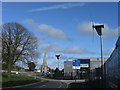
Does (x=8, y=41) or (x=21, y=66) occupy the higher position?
(x=8, y=41)

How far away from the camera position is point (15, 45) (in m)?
41.1

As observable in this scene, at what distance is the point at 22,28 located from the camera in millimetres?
42812

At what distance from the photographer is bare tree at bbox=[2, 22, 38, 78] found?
1585 inches

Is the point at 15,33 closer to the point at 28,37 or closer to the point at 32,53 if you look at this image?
the point at 28,37

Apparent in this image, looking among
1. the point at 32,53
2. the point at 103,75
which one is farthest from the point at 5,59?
the point at 103,75

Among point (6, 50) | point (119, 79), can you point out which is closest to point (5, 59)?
point (6, 50)

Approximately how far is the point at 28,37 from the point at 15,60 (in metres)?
5.64

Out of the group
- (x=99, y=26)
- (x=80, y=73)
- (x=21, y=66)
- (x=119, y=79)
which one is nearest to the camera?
(x=119, y=79)

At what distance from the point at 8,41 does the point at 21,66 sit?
6.06m

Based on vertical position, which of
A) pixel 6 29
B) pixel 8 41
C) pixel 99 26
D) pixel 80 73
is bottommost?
pixel 80 73

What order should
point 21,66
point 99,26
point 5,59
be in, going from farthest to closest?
point 21,66
point 5,59
point 99,26

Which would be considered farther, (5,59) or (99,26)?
(5,59)

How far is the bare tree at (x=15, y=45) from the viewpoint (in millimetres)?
40250

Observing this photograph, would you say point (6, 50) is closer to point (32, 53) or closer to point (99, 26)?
point (32, 53)
